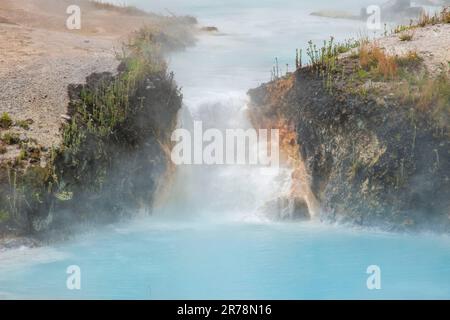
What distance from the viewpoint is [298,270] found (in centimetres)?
1273

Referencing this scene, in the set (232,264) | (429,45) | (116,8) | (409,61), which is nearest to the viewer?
(232,264)

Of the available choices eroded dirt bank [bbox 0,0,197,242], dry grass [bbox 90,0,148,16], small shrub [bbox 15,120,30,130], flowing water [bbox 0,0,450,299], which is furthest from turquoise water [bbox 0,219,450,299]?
dry grass [bbox 90,0,148,16]

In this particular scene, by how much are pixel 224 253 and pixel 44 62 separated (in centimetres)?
716

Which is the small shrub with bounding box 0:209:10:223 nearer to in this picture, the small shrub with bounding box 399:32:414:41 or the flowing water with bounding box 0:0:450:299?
the flowing water with bounding box 0:0:450:299

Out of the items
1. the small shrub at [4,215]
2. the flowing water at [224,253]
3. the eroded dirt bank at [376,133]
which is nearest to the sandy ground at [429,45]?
the eroded dirt bank at [376,133]

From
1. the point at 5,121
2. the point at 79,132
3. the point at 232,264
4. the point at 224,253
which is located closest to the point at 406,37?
the point at 224,253

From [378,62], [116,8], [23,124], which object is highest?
[116,8]

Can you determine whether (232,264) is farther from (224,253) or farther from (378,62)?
(378,62)

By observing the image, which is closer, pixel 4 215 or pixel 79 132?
pixel 4 215

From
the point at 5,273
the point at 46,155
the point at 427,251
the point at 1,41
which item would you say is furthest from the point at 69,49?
the point at 427,251

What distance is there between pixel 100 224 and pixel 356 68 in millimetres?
6373

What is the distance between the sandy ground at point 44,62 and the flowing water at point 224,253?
2346 millimetres

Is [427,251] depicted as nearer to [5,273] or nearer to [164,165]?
[164,165]

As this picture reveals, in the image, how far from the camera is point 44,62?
18.2 metres
